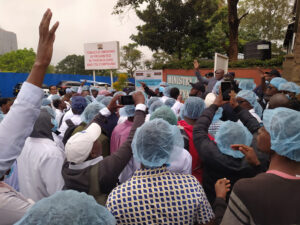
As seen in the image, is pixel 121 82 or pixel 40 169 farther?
pixel 121 82

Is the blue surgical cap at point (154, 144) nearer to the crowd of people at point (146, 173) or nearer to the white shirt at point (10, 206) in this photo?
the crowd of people at point (146, 173)

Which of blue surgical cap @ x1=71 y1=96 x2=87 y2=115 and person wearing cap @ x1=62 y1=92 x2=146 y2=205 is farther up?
blue surgical cap @ x1=71 y1=96 x2=87 y2=115

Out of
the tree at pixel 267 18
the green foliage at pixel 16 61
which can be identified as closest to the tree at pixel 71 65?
the green foliage at pixel 16 61

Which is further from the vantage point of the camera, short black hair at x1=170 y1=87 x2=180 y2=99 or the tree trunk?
the tree trunk

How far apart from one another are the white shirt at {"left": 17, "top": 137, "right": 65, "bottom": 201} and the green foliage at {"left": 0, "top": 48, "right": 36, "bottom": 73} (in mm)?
50680

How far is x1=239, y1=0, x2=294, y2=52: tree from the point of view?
23322 millimetres

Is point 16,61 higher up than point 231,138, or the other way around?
point 16,61

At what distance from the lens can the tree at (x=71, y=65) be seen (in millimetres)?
71125

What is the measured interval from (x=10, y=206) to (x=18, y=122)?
1.91 ft

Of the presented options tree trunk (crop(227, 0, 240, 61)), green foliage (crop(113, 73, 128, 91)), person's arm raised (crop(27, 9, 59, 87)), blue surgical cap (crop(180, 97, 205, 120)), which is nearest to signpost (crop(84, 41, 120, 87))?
green foliage (crop(113, 73, 128, 91))

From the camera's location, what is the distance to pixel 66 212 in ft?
2.92

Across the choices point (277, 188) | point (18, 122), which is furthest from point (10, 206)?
point (277, 188)

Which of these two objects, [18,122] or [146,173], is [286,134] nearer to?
[146,173]

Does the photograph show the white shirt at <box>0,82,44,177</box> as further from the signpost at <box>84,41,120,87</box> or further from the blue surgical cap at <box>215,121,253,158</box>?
the signpost at <box>84,41,120,87</box>
